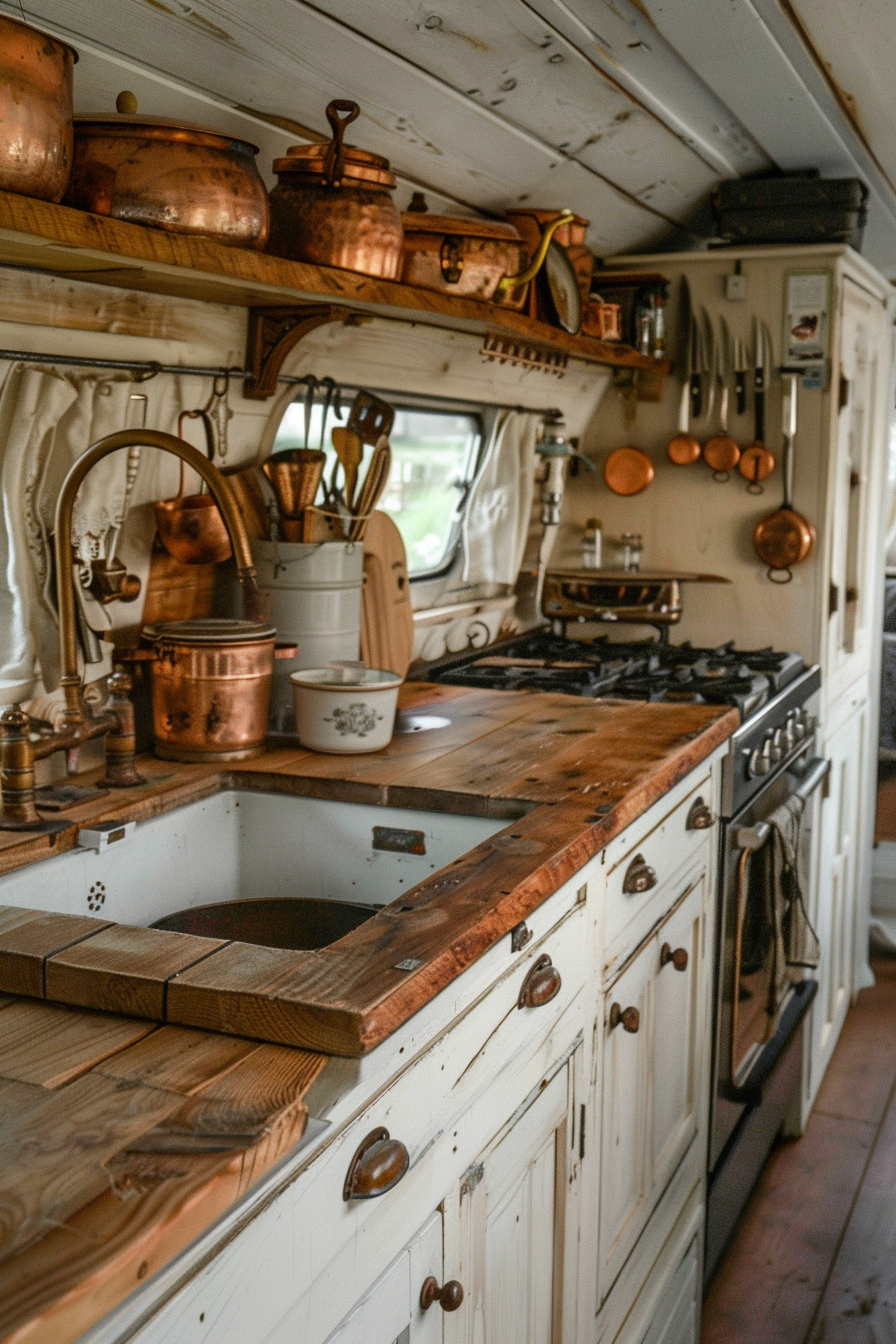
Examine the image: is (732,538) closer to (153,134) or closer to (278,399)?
(278,399)

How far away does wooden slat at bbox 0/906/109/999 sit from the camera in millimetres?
1223

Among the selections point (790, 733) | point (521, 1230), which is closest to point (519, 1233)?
point (521, 1230)

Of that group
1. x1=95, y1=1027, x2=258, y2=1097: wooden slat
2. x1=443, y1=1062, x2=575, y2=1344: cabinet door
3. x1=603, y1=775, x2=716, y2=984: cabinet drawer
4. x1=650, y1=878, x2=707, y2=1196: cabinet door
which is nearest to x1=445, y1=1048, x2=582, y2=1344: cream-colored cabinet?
x1=443, y1=1062, x2=575, y2=1344: cabinet door

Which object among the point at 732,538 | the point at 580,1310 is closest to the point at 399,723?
the point at 580,1310

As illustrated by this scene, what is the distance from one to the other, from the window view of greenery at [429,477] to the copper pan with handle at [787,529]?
82cm

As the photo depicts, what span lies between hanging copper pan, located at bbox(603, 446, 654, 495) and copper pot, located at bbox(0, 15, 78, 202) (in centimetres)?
241

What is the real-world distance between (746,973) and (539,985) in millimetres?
1286

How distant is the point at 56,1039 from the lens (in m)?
1.14

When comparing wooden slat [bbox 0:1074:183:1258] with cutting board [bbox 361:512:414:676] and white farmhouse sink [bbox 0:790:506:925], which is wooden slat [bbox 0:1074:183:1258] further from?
cutting board [bbox 361:512:414:676]

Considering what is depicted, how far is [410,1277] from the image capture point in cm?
127

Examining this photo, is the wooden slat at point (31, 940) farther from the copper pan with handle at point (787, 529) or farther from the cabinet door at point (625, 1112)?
the copper pan with handle at point (787, 529)

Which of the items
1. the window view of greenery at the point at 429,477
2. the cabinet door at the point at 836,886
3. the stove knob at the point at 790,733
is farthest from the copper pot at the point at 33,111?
the cabinet door at the point at 836,886

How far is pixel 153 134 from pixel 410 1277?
4.18ft

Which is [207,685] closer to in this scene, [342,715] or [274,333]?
[342,715]
